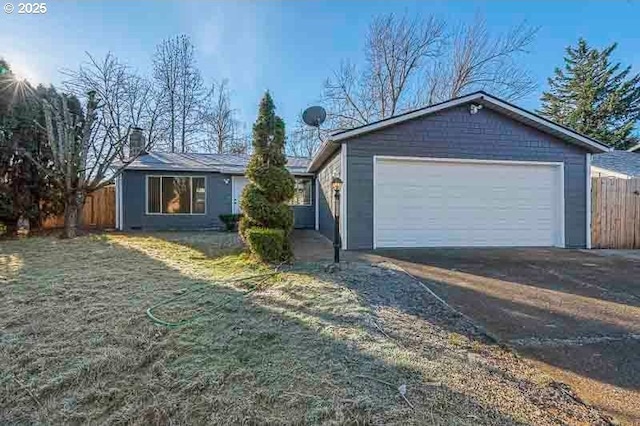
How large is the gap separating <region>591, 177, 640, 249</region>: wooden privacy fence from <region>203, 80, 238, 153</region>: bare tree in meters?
19.8

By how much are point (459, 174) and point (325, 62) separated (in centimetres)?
1171

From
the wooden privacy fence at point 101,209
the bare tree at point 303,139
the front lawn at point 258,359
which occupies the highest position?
the bare tree at point 303,139

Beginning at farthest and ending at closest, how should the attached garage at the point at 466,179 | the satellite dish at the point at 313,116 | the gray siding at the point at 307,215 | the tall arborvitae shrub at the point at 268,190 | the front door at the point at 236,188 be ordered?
the gray siding at the point at 307,215
the front door at the point at 236,188
the satellite dish at the point at 313,116
the attached garage at the point at 466,179
the tall arborvitae shrub at the point at 268,190

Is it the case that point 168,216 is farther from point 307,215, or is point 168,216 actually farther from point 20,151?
point 307,215

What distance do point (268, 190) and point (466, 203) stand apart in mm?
4854

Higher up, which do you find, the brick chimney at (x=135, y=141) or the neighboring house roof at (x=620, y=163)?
the brick chimney at (x=135, y=141)

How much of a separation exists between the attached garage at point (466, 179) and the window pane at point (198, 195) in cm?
687

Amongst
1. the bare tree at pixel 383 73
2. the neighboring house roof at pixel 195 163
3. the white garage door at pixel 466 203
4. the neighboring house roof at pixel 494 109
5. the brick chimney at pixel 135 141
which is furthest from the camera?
the bare tree at pixel 383 73

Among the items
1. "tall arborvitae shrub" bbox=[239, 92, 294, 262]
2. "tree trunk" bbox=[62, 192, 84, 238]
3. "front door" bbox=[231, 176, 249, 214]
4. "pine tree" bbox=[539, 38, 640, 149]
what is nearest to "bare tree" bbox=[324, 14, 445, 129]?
"front door" bbox=[231, 176, 249, 214]

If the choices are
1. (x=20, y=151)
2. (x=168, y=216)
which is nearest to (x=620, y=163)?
(x=168, y=216)

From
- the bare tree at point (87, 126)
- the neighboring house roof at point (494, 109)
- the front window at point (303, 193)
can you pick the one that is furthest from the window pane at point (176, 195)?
the neighboring house roof at point (494, 109)

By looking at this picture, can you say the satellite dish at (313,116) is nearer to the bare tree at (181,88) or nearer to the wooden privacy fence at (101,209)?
the wooden privacy fence at (101,209)

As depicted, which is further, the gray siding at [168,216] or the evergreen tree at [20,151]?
the gray siding at [168,216]

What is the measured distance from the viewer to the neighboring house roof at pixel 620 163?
41.6ft
